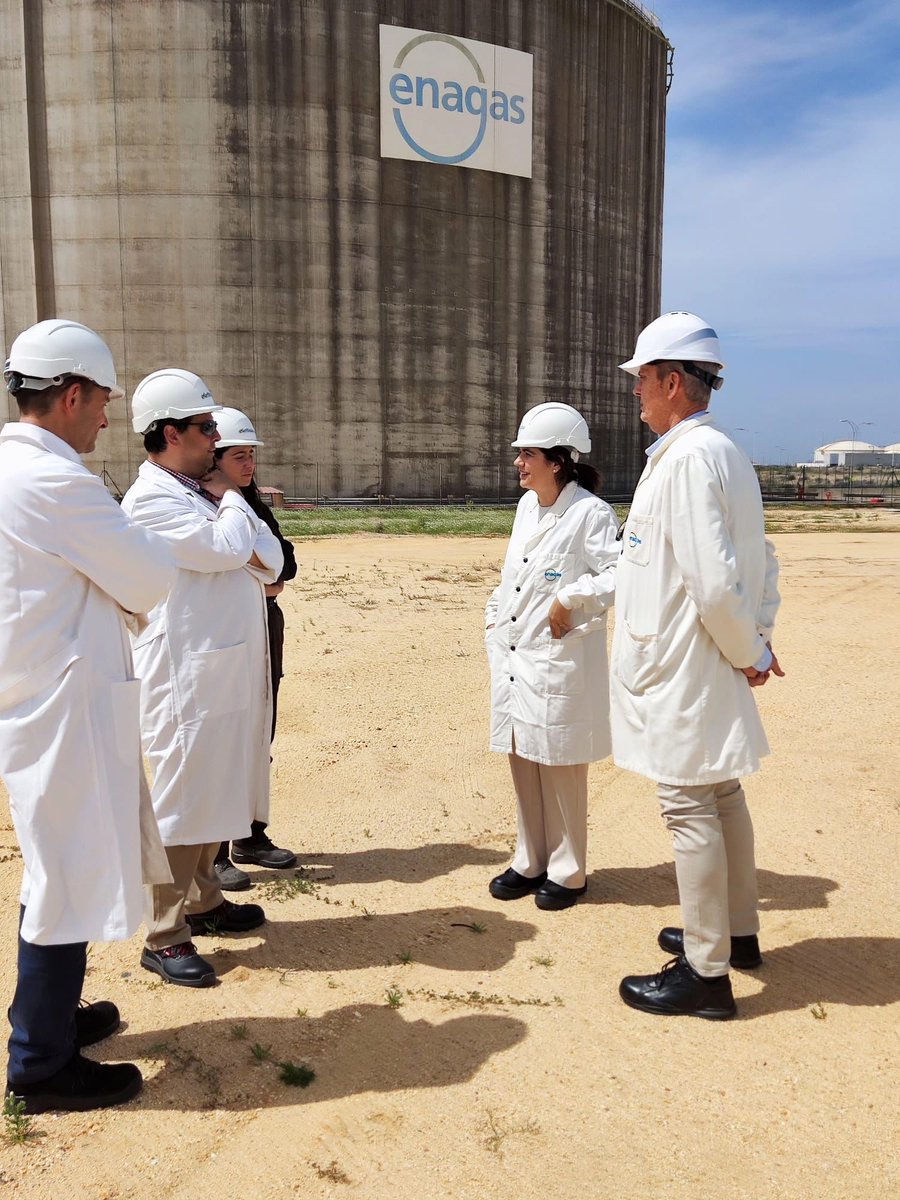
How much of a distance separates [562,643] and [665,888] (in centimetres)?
132

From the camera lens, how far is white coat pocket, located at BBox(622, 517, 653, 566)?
337 centimetres

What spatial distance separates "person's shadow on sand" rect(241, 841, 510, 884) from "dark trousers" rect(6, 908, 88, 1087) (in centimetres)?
187

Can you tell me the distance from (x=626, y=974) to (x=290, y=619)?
7534mm

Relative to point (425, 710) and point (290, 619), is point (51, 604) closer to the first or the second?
point (425, 710)

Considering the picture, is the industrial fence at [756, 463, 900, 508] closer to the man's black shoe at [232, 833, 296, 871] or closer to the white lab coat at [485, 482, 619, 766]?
the white lab coat at [485, 482, 619, 766]

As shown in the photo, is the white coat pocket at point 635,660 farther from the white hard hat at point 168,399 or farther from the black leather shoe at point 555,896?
the white hard hat at point 168,399

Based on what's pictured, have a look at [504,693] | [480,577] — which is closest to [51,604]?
[504,693]

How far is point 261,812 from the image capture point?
13.9ft

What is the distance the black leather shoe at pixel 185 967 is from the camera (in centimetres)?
369

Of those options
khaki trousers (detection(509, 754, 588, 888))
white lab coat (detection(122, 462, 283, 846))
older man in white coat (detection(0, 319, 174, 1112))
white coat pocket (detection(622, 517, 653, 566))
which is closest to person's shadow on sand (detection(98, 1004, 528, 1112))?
older man in white coat (detection(0, 319, 174, 1112))

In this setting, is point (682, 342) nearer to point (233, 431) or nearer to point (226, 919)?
point (233, 431)

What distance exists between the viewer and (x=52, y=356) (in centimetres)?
278

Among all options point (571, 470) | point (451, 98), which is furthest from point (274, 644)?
point (451, 98)

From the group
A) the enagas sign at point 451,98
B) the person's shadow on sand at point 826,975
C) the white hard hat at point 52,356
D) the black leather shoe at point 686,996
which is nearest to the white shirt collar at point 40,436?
the white hard hat at point 52,356
